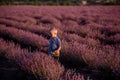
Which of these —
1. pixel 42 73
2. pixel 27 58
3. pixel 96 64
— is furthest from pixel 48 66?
pixel 96 64

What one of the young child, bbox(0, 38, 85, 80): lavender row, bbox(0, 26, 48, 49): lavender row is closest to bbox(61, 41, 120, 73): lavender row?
the young child

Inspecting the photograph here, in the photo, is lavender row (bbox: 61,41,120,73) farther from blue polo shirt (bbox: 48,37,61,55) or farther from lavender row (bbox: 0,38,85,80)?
lavender row (bbox: 0,38,85,80)

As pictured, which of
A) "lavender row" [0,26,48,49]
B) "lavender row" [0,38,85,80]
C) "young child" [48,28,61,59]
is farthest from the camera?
"lavender row" [0,26,48,49]

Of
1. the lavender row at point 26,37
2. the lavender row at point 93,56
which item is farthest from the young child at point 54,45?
the lavender row at point 26,37

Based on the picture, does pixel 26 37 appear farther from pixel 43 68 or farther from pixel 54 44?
pixel 43 68

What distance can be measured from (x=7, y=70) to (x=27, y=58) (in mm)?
1079

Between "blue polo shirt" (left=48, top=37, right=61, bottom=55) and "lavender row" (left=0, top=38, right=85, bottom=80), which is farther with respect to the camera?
"blue polo shirt" (left=48, top=37, right=61, bottom=55)

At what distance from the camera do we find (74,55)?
5.24m

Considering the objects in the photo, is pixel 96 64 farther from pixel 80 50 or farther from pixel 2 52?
pixel 2 52

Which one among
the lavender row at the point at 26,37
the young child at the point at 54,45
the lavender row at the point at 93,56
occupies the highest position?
the young child at the point at 54,45

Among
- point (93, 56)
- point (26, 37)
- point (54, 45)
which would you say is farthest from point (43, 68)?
point (26, 37)

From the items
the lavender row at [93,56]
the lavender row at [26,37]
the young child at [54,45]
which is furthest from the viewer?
the lavender row at [26,37]

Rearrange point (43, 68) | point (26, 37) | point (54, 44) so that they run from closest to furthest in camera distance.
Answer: point (43, 68)
point (54, 44)
point (26, 37)

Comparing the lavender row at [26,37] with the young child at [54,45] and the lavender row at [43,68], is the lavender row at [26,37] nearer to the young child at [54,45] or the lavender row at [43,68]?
the young child at [54,45]
